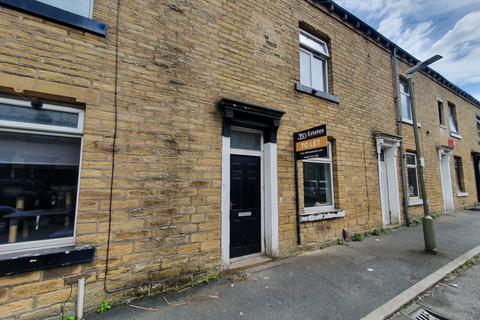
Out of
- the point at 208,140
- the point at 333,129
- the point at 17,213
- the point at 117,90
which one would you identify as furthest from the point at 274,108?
the point at 17,213

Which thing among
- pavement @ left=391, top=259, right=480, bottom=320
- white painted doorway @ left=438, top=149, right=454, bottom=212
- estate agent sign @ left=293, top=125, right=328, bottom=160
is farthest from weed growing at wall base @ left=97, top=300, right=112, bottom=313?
white painted doorway @ left=438, top=149, right=454, bottom=212

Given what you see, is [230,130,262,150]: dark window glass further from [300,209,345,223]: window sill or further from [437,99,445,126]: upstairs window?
[437,99,445,126]: upstairs window

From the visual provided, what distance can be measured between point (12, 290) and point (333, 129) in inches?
278

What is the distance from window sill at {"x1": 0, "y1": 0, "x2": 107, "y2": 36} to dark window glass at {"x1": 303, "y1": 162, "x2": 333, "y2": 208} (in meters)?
5.07

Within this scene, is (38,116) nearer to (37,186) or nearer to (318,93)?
(37,186)

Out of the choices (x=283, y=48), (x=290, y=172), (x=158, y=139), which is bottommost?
(x=290, y=172)

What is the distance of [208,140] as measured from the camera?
431 centimetres

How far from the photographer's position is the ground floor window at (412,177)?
925 centimetres

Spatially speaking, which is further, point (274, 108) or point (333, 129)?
point (333, 129)

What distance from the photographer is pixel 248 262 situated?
4629mm

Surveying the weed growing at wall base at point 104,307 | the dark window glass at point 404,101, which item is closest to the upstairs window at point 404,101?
the dark window glass at point 404,101

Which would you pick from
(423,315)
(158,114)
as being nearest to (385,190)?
(423,315)

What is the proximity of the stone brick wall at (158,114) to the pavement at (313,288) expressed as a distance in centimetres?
41

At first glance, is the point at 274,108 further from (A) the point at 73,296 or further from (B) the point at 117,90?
(A) the point at 73,296
